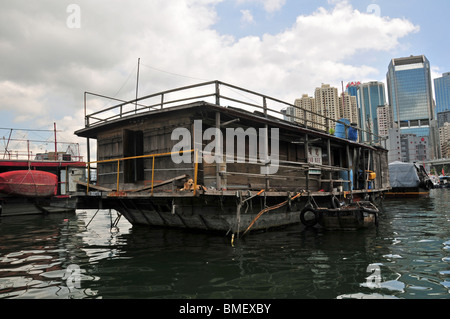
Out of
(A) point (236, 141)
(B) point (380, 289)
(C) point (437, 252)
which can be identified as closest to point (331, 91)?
(A) point (236, 141)

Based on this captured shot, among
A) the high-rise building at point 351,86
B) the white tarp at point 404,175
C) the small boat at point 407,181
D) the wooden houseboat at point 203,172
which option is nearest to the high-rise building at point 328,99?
the white tarp at point 404,175

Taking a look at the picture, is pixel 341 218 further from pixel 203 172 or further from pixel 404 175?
pixel 404 175

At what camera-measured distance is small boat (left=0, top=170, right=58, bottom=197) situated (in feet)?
65.4

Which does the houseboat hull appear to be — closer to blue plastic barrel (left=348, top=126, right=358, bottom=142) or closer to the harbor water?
the harbor water

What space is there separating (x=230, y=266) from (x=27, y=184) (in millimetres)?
19101

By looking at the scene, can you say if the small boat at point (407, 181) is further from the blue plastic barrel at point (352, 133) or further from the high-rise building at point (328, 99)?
the blue plastic barrel at point (352, 133)

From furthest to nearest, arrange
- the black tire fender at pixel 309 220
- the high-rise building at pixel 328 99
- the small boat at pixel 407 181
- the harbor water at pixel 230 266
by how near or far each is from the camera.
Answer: the high-rise building at pixel 328 99, the small boat at pixel 407 181, the black tire fender at pixel 309 220, the harbor water at pixel 230 266

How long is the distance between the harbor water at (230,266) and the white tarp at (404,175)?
984 inches

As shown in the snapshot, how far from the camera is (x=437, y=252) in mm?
8250

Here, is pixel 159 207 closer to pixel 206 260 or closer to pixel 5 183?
pixel 206 260

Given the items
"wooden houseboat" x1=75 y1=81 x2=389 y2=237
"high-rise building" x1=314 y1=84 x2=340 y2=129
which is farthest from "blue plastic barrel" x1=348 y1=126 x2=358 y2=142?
"high-rise building" x1=314 y1=84 x2=340 y2=129

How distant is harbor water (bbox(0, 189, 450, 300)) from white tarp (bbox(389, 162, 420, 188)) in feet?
82.0

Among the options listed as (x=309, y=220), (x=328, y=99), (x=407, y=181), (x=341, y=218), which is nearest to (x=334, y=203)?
(x=341, y=218)

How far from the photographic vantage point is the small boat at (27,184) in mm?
19938
